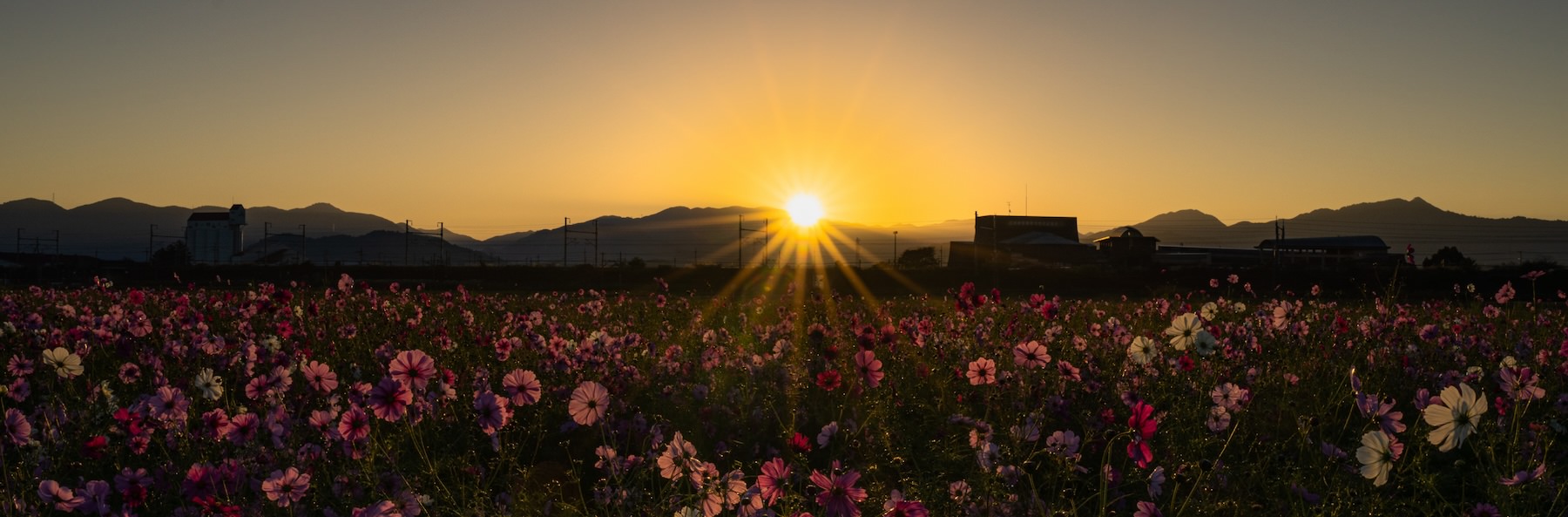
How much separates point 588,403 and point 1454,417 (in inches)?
75.6

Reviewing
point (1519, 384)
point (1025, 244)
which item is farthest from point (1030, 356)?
point (1025, 244)

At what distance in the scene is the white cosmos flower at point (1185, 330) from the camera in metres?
3.85

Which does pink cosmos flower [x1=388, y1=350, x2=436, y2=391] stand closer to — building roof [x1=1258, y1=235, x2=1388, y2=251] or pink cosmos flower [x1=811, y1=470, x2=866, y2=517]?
pink cosmos flower [x1=811, y1=470, x2=866, y2=517]

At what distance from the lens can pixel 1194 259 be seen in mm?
63781

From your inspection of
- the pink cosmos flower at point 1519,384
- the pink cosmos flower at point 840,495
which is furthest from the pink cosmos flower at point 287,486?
the pink cosmos flower at point 1519,384

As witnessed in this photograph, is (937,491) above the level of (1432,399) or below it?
below

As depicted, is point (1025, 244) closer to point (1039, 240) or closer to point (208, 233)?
point (1039, 240)

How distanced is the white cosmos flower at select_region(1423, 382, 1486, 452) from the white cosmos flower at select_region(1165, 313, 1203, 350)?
1504mm

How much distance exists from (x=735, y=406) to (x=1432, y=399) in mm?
2637

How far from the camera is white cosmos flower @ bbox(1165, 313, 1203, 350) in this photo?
3.85 metres

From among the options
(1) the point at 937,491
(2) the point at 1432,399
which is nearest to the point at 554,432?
(1) the point at 937,491

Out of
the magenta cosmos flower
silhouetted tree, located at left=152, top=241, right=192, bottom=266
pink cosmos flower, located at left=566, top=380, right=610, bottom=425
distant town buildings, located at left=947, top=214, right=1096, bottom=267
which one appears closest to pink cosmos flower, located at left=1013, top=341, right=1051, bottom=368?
the magenta cosmos flower

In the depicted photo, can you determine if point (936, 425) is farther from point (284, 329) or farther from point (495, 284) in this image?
point (495, 284)

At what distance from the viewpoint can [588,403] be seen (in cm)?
261
